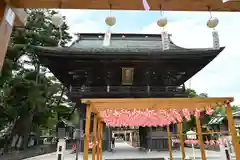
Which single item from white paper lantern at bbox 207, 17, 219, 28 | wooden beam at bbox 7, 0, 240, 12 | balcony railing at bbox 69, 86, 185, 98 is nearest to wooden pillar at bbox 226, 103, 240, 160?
white paper lantern at bbox 207, 17, 219, 28

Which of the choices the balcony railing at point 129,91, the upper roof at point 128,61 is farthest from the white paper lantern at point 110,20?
the balcony railing at point 129,91

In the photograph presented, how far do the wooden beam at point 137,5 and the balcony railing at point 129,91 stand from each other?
9.82m

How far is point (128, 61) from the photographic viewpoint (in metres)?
11.2

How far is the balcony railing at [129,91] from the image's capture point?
1170 cm

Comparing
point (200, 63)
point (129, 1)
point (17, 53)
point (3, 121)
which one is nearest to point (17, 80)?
point (17, 53)

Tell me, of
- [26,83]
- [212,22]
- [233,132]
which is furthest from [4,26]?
[26,83]

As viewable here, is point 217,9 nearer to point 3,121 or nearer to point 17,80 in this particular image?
point 17,80

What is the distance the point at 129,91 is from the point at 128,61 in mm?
1943

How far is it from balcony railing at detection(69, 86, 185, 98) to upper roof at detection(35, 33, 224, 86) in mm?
773

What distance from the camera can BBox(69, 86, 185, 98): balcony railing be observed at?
11698mm

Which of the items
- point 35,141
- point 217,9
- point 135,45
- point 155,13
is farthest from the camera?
point 35,141

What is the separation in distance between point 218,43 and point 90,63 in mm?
9314

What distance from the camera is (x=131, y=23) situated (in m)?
2.59

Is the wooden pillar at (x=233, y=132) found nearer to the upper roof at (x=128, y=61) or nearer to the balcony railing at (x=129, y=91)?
the upper roof at (x=128, y=61)
